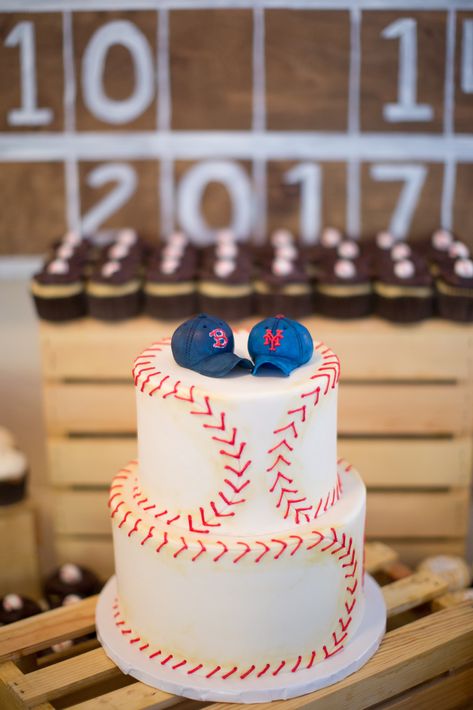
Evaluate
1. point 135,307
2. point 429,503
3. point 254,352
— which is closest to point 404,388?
point 429,503

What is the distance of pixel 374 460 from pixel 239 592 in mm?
1135

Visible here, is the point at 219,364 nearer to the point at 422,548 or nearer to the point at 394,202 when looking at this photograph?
the point at 422,548

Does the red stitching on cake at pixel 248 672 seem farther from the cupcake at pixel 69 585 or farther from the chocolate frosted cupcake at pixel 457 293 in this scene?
the chocolate frosted cupcake at pixel 457 293

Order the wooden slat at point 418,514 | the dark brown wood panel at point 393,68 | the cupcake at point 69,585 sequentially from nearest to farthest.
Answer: the cupcake at point 69,585 < the wooden slat at point 418,514 < the dark brown wood panel at point 393,68

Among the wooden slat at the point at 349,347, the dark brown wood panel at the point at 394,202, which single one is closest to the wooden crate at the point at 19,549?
the wooden slat at the point at 349,347

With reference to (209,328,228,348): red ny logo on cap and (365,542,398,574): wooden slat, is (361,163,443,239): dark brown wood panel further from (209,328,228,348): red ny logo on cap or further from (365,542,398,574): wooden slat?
(209,328,228,348): red ny logo on cap

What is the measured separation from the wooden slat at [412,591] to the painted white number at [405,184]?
1.33m

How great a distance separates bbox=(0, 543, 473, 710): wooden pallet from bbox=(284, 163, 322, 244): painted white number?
1.35 metres

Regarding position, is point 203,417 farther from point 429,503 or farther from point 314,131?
A: point 314,131

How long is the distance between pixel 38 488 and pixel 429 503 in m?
1.39

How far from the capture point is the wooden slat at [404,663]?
6.38 ft

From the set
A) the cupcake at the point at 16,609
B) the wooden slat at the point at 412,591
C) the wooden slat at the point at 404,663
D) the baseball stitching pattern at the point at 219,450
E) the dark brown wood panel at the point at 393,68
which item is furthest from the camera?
the dark brown wood panel at the point at 393,68

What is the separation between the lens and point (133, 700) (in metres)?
1.93

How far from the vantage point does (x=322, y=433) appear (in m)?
1.94
